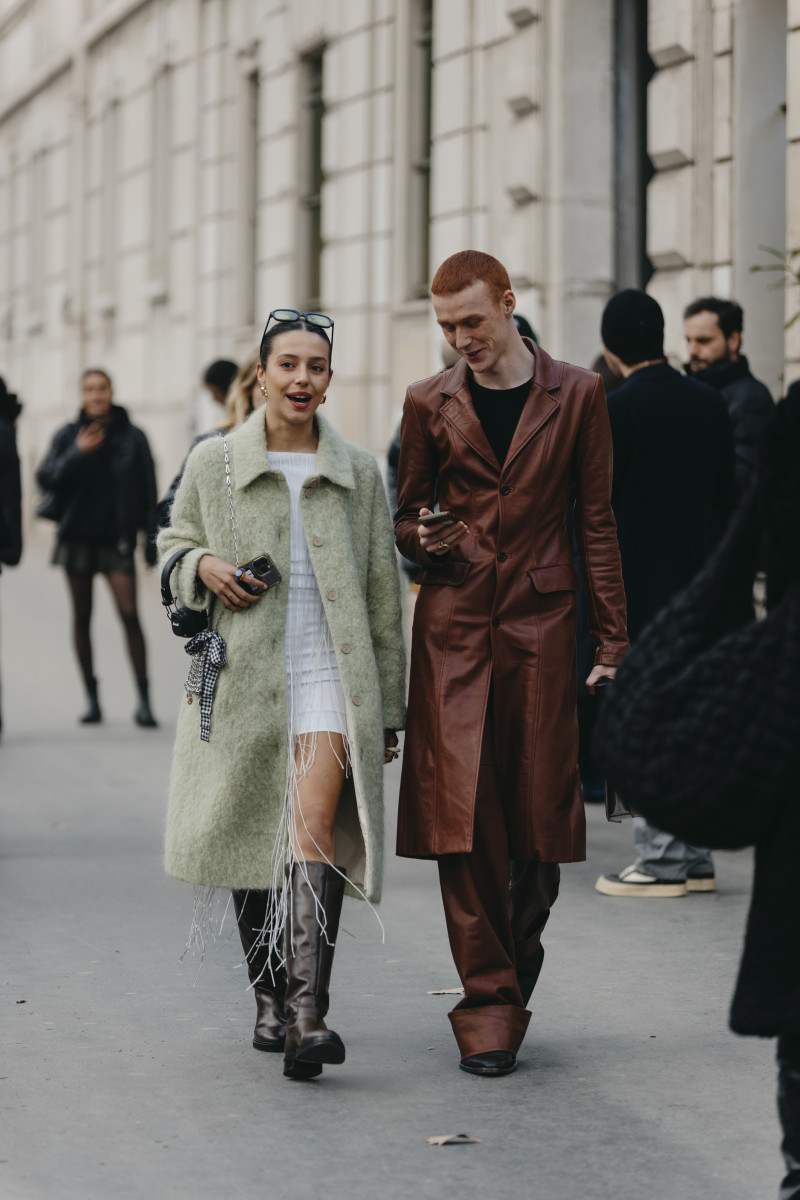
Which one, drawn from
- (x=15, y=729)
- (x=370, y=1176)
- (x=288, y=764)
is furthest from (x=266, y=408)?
(x=15, y=729)

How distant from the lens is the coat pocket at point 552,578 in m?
4.90

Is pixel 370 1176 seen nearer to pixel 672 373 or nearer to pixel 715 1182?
pixel 715 1182

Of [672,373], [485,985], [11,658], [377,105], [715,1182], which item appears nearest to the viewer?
[715,1182]

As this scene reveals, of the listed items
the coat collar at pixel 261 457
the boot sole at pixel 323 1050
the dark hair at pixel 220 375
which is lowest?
the boot sole at pixel 323 1050

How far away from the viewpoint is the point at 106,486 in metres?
11.6

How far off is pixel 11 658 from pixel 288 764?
33.7 ft

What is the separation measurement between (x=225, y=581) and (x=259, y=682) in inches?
10.3

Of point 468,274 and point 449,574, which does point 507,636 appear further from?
point 468,274

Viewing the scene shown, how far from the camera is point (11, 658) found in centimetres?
1481

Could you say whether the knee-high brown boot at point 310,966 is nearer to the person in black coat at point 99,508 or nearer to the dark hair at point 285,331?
the dark hair at point 285,331

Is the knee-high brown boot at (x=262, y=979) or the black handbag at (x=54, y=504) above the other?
the black handbag at (x=54, y=504)

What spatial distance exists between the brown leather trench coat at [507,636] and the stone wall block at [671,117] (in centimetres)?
685

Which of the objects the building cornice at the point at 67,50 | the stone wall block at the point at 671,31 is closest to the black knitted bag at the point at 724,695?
the stone wall block at the point at 671,31

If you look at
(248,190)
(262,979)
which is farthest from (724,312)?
(248,190)
